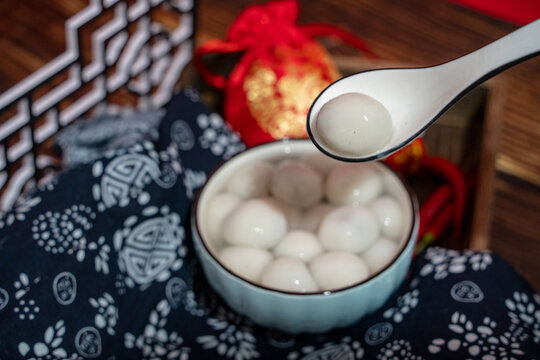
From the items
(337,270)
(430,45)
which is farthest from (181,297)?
(430,45)

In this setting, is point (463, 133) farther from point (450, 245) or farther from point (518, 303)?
point (518, 303)

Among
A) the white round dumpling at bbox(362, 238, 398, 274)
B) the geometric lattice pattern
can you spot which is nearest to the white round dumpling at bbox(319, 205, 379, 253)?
the white round dumpling at bbox(362, 238, 398, 274)

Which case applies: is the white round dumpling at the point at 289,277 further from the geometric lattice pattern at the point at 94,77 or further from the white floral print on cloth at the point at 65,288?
the geometric lattice pattern at the point at 94,77

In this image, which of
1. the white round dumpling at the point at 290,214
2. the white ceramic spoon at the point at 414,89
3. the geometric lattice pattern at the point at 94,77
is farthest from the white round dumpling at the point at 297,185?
the geometric lattice pattern at the point at 94,77

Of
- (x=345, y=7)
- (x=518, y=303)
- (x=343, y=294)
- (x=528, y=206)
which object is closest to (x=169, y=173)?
(x=343, y=294)

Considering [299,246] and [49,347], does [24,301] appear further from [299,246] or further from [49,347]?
[299,246]

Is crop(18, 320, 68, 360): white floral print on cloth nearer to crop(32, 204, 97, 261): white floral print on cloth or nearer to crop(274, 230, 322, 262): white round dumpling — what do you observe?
crop(32, 204, 97, 261): white floral print on cloth
